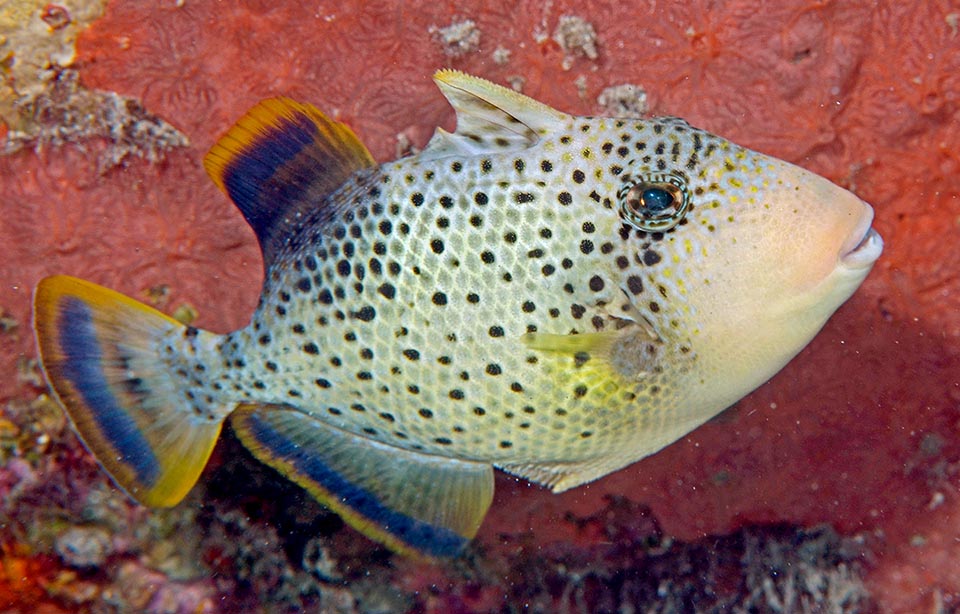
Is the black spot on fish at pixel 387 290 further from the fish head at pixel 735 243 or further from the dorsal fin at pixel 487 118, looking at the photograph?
the fish head at pixel 735 243

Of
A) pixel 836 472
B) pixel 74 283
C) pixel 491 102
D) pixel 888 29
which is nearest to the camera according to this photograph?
pixel 491 102

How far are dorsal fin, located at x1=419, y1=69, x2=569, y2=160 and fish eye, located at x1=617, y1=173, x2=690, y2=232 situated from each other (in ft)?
0.89

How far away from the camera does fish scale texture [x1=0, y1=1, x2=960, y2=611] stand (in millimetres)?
2346

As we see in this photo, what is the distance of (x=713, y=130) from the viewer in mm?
2375

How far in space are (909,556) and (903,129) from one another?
1.61 m

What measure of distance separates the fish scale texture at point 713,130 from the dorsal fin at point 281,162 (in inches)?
20.0

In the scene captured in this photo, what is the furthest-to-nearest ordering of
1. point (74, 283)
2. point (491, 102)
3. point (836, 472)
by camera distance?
point (836, 472) < point (74, 283) < point (491, 102)

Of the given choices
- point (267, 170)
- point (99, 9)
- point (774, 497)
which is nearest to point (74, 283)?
point (267, 170)

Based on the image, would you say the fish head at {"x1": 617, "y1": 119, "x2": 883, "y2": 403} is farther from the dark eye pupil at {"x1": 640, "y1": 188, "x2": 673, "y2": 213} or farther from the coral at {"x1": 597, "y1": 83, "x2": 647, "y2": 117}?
the coral at {"x1": 597, "y1": 83, "x2": 647, "y2": 117}

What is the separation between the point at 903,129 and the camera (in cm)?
235

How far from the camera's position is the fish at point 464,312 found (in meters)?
1.68

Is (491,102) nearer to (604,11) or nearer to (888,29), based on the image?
(604,11)

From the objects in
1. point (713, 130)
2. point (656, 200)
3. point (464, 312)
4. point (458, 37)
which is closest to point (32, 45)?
point (458, 37)

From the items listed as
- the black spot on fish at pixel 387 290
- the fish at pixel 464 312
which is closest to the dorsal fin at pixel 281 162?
the fish at pixel 464 312
